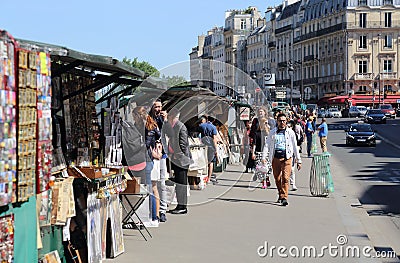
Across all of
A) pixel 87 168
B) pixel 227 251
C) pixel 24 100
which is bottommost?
pixel 227 251

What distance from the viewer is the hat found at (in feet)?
37.3

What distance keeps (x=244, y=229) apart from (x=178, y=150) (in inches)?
76.2

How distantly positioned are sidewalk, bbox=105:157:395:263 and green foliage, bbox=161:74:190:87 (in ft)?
7.54

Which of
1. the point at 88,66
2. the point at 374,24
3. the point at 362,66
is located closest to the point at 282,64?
the point at 374,24

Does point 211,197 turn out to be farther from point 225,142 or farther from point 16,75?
point 16,75

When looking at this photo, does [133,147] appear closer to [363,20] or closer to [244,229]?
[244,229]

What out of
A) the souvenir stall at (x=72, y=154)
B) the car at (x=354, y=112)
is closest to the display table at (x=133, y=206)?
the souvenir stall at (x=72, y=154)

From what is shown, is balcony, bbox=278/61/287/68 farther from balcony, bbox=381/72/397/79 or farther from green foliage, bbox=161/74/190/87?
green foliage, bbox=161/74/190/87

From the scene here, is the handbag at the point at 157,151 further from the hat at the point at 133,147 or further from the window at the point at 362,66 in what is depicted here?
the window at the point at 362,66

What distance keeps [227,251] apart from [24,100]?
15.1ft

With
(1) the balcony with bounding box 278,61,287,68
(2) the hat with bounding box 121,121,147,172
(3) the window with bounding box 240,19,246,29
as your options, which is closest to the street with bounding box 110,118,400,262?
(2) the hat with bounding box 121,121,147,172

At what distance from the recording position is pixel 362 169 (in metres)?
26.5

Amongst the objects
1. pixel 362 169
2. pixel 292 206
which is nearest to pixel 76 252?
pixel 292 206

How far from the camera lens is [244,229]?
1198 centimetres
